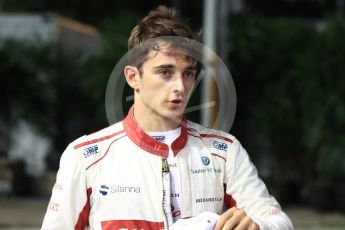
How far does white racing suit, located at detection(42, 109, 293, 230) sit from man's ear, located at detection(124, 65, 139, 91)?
145 mm

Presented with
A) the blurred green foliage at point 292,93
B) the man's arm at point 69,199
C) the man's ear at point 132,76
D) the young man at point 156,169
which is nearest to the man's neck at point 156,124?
the young man at point 156,169

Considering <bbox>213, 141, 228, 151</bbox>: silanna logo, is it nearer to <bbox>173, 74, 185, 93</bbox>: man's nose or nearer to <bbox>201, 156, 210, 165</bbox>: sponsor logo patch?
<bbox>201, 156, 210, 165</bbox>: sponsor logo patch

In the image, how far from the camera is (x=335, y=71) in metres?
16.0

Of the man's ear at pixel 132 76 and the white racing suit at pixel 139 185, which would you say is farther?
the man's ear at pixel 132 76

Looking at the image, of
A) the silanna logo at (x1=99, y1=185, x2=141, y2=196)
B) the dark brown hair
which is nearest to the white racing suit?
the silanna logo at (x1=99, y1=185, x2=141, y2=196)

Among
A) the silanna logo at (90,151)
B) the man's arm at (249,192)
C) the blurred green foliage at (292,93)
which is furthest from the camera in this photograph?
the blurred green foliage at (292,93)

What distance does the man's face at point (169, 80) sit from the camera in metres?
3.32

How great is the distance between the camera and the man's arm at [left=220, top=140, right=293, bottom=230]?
3.27 meters

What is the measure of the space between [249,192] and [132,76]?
57cm

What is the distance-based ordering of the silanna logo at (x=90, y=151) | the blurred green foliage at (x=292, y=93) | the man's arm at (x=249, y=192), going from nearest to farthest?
the man's arm at (x=249, y=192) → the silanna logo at (x=90, y=151) → the blurred green foliage at (x=292, y=93)

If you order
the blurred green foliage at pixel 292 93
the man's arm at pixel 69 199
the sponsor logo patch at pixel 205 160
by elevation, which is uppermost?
the sponsor logo patch at pixel 205 160

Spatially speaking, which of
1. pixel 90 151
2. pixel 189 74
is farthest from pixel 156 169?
pixel 189 74

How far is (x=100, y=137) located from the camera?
3.45 m

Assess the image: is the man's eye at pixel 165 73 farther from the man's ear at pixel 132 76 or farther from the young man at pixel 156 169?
the man's ear at pixel 132 76
